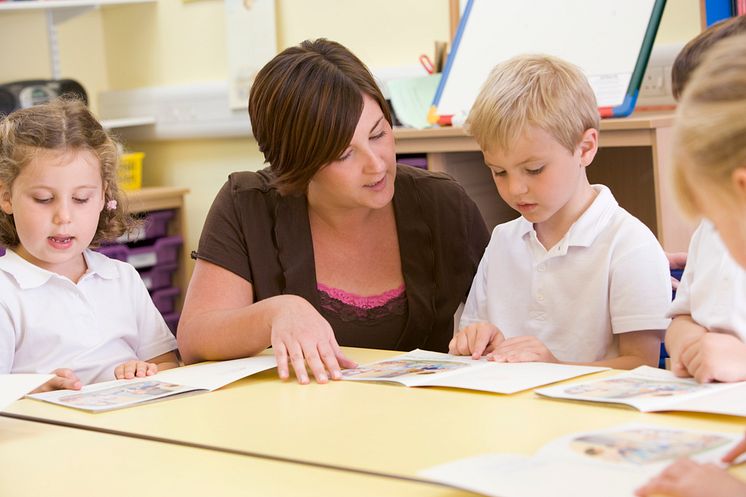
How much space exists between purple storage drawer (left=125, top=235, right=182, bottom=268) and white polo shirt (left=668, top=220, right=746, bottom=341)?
2452 millimetres

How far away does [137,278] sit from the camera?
1739mm

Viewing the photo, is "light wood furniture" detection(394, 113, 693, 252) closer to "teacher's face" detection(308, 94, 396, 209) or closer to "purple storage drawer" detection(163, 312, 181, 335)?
"teacher's face" detection(308, 94, 396, 209)

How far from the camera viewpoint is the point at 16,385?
4.03 ft

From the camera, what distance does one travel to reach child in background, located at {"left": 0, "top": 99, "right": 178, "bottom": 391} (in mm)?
1572

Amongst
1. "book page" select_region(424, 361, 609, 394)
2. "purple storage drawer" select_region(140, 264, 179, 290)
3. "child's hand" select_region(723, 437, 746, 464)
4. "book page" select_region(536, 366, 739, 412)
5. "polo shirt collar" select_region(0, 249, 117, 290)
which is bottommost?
"purple storage drawer" select_region(140, 264, 179, 290)

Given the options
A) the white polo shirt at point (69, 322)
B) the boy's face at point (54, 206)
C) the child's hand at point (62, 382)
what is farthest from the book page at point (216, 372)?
the boy's face at point (54, 206)

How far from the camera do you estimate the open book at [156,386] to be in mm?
1233

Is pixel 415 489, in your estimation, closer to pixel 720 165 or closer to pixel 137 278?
pixel 720 165

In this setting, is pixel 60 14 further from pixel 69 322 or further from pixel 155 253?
pixel 69 322

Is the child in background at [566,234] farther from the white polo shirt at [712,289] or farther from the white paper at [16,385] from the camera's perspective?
the white paper at [16,385]

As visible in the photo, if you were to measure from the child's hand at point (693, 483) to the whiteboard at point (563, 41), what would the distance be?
156cm

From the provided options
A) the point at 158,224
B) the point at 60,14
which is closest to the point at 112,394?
the point at 158,224

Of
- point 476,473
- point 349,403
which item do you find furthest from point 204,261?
point 476,473

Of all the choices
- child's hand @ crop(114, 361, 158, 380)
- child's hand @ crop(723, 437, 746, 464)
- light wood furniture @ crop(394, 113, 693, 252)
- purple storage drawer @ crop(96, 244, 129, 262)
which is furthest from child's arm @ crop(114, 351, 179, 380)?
purple storage drawer @ crop(96, 244, 129, 262)
